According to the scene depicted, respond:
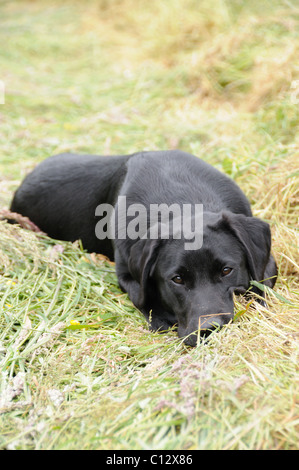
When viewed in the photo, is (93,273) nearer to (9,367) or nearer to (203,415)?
(9,367)

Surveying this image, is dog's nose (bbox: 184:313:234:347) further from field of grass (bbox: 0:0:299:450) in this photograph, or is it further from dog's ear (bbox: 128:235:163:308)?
dog's ear (bbox: 128:235:163:308)

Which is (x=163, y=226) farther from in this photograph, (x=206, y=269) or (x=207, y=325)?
(x=207, y=325)

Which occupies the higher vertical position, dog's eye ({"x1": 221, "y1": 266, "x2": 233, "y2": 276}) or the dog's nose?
dog's eye ({"x1": 221, "y1": 266, "x2": 233, "y2": 276})

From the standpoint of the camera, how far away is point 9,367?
9.70ft

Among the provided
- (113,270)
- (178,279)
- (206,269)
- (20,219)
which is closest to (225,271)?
(206,269)

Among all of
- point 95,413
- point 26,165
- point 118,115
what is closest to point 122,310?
point 95,413

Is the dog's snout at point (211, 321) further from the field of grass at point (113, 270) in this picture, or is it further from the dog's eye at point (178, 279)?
the dog's eye at point (178, 279)

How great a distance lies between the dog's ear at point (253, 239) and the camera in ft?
10.2

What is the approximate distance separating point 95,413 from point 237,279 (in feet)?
3.64

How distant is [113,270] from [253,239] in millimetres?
1247

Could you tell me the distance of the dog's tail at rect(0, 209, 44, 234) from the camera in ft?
14.1

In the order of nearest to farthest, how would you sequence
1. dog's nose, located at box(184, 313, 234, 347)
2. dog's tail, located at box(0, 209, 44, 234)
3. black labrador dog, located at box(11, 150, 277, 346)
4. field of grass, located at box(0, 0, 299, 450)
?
field of grass, located at box(0, 0, 299, 450) → dog's nose, located at box(184, 313, 234, 347) → black labrador dog, located at box(11, 150, 277, 346) → dog's tail, located at box(0, 209, 44, 234)

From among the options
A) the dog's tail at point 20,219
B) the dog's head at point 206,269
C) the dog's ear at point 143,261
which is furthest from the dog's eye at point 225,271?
the dog's tail at point 20,219

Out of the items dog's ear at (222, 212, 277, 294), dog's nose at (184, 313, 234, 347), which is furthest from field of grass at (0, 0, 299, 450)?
dog's ear at (222, 212, 277, 294)
